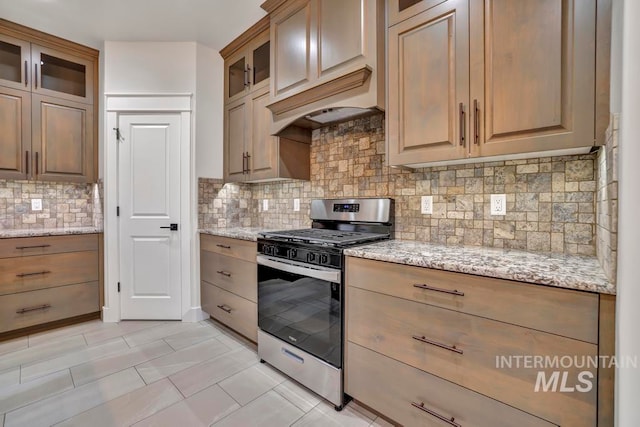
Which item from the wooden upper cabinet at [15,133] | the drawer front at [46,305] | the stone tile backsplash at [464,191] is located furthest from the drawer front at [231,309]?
the wooden upper cabinet at [15,133]

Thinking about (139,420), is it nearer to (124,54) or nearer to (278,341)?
(278,341)

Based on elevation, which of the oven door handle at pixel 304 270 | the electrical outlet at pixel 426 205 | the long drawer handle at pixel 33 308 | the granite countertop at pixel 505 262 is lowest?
the long drawer handle at pixel 33 308

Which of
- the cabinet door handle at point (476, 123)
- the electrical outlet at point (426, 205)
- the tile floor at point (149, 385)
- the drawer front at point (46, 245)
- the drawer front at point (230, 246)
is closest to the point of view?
the cabinet door handle at point (476, 123)

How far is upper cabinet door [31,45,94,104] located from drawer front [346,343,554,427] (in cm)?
351

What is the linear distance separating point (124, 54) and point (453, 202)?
3.22 meters

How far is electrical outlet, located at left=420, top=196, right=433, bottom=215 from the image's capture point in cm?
190

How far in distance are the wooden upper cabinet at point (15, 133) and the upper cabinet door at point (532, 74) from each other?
3.63 meters

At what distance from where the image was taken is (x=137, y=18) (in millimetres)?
2447

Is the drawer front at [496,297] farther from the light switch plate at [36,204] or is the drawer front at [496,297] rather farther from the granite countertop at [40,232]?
the light switch plate at [36,204]

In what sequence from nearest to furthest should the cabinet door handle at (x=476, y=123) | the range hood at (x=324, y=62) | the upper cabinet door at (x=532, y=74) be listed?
the upper cabinet door at (x=532, y=74) → the cabinet door handle at (x=476, y=123) → the range hood at (x=324, y=62)

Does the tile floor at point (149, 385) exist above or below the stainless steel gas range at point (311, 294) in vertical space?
below

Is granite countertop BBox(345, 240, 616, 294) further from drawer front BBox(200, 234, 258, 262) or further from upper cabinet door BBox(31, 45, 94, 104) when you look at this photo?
upper cabinet door BBox(31, 45, 94, 104)

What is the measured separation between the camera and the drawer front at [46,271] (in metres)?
2.46
